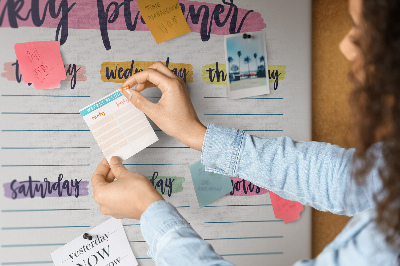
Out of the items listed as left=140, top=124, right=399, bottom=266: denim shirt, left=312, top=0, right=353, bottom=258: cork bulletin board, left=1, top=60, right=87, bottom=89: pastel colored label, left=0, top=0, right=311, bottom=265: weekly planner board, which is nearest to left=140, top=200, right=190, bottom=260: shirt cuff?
left=140, top=124, right=399, bottom=266: denim shirt

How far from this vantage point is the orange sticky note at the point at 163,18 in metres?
0.78

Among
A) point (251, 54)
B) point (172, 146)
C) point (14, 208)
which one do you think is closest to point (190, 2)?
point (251, 54)

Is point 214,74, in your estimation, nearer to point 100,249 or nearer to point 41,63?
point 41,63

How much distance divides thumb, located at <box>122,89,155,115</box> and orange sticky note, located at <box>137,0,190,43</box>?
15 centimetres

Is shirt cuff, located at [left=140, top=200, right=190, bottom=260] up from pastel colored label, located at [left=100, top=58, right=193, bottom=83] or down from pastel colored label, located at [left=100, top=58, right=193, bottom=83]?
down

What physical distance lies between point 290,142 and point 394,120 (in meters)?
0.29

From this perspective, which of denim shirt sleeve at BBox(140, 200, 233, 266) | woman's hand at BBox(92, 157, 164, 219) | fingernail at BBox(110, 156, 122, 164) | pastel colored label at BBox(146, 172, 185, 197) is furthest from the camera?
pastel colored label at BBox(146, 172, 185, 197)

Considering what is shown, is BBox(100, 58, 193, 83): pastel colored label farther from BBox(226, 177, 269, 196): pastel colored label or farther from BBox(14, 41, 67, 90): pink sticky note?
BBox(226, 177, 269, 196): pastel colored label

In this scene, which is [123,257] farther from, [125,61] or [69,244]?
[125,61]

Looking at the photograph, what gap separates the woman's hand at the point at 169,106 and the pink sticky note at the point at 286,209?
0.29m

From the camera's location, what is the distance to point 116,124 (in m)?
0.74

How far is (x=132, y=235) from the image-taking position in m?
0.83

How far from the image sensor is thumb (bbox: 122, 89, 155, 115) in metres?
0.71

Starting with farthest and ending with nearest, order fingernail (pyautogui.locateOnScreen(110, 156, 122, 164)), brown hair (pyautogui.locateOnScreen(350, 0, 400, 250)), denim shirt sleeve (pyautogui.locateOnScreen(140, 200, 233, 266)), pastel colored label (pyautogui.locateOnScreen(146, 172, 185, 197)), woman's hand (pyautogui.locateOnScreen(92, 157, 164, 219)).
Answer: pastel colored label (pyautogui.locateOnScreen(146, 172, 185, 197)), fingernail (pyautogui.locateOnScreen(110, 156, 122, 164)), woman's hand (pyautogui.locateOnScreen(92, 157, 164, 219)), denim shirt sleeve (pyautogui.locateOnScreen(140, 200, 233, 266)), brown hair (pyautogui.locateOnScreen(350, 0, 400, 250))
